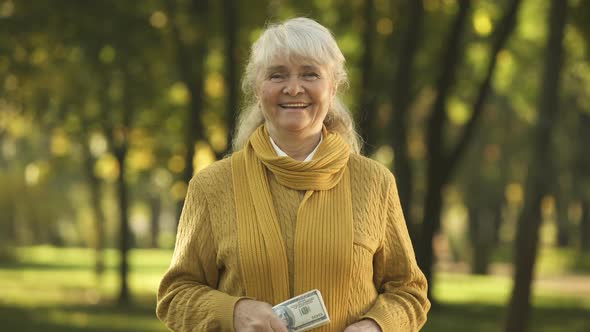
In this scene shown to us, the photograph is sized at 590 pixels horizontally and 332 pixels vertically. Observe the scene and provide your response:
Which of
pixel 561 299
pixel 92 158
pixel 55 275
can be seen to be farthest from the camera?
pixel 55 275

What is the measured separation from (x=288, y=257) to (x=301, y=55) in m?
0.66

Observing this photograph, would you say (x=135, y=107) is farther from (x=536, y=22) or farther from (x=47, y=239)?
(x=47, y=239)

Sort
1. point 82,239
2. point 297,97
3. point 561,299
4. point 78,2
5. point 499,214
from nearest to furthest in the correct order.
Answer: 1. point 297,97
2. point 78,2
3. point 561,299
4. point 499,214
5. point 82,239

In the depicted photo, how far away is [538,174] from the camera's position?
441 inches

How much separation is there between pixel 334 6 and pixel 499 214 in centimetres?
2443

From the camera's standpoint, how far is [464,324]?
1752 centimetres

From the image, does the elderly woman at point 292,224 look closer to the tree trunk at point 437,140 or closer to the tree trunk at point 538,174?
the tree trunk at point 538,174

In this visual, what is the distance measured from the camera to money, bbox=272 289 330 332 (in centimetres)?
331

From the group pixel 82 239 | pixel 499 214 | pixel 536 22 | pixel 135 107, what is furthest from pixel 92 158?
pixel 82 239

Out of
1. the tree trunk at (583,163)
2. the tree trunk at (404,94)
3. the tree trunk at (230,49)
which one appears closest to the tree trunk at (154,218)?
the tree trunk at (583,163)

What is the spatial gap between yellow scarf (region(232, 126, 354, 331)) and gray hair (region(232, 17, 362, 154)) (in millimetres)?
221

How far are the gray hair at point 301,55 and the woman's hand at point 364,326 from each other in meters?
0.67

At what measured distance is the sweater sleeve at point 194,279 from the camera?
3.49 meters

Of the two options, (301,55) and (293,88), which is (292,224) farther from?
(301,55)
